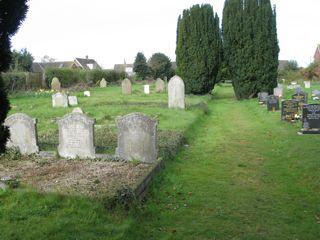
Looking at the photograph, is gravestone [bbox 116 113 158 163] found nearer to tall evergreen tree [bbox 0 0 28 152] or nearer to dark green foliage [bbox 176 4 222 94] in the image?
tall evergreen tree [bbox 0 0 28 152]

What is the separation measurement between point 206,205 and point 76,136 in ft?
13.6

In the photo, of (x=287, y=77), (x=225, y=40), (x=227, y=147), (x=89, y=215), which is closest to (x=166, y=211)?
(x=89, y=215)

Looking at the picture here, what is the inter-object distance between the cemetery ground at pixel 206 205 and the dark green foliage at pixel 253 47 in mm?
17137

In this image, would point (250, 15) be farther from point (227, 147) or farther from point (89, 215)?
point (89, 215)

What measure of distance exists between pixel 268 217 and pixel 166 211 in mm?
1560

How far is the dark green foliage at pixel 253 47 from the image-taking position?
27.2 metres

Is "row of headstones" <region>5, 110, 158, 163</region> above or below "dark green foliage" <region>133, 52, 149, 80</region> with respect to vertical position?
below

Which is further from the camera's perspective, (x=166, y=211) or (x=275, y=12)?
(x=275, y=12)

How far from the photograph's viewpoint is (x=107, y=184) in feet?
22.8

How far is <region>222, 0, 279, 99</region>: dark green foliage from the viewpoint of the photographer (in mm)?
27172

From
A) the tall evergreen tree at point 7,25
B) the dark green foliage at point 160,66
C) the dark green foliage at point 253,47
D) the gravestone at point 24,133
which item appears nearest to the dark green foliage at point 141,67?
the dark green foliage at point 160,66

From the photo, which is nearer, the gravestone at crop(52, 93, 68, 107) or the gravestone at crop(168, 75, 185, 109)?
the gravestone at crop(168, 75, 185, 109)

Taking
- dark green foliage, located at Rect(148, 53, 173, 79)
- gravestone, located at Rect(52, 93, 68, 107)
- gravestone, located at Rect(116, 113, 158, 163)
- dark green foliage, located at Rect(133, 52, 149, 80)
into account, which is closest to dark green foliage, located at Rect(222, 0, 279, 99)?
gravestone, located at Rect(52, 93, 68, 107)

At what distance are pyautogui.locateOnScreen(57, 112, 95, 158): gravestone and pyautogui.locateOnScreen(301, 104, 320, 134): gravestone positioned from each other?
706 centimetres
